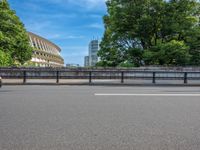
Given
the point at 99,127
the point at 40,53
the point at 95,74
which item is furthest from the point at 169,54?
the point at 40,53

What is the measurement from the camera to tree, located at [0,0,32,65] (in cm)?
3581

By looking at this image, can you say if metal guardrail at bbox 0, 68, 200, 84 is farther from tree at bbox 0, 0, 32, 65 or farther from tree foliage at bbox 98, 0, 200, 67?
tree at bbox 0, 0, 32, 65

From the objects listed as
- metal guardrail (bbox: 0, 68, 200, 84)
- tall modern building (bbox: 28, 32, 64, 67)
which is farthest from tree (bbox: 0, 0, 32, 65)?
tall modern building (bbox: 28, 32, 64, 67)

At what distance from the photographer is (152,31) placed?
34.2 meters

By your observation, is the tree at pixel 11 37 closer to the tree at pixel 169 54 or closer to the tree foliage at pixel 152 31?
the tree foliage at pixel 152 31

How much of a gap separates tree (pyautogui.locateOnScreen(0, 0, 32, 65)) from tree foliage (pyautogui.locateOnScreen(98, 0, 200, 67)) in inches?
533

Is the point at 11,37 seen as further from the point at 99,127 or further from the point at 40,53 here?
the point at 40,53

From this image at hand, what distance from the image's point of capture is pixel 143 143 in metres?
4.23

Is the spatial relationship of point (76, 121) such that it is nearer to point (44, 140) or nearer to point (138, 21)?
point (44, 140)

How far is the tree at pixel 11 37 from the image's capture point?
3581 centimetres

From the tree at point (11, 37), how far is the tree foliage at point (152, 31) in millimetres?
13545

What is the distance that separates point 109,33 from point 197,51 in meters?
13.2

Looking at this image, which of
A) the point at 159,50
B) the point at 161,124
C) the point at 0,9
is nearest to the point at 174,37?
the point at 159,50

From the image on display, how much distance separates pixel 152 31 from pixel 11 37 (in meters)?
21.5
